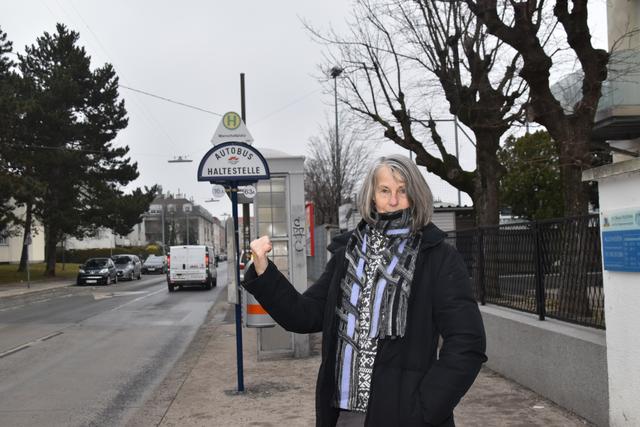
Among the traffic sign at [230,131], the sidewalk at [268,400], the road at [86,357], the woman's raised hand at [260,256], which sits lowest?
the road at [86,357]

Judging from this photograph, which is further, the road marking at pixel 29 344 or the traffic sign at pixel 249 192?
the road marking at pixel 29 344

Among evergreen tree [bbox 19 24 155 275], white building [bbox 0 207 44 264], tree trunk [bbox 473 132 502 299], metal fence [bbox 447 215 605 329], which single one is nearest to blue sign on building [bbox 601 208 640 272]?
metal fence [bbox 447 215 605 329]

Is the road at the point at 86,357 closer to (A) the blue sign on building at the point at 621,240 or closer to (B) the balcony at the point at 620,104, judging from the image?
Answer: (A) the blue sign on building at the point at 621,240

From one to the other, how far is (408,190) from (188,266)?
26460 millimetres

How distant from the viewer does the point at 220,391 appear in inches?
294

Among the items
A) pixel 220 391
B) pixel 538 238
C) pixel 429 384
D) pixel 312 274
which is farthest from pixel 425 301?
pixel 312 274

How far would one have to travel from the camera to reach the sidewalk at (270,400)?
5.99 m

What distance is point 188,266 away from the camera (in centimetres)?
2820

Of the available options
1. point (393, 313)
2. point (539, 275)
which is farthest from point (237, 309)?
point (393, 313)

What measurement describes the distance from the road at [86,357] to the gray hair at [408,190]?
4825 mm

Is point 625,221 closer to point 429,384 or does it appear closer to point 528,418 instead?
point 528,418

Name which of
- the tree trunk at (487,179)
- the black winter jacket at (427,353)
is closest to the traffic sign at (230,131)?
the black winter jacket at (427,353)

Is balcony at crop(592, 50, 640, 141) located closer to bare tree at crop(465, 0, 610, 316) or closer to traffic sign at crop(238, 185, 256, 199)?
bare tree at crop(465, 0, 610, 316)

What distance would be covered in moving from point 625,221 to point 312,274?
830 inches
